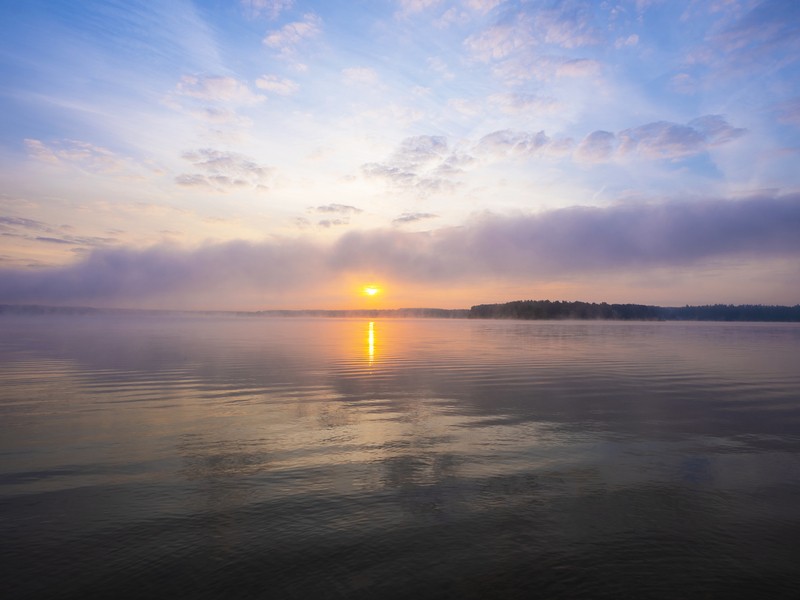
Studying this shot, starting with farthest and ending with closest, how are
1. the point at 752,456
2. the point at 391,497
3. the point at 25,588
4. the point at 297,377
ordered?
the point at 297,377
the point at 752,456
the point at 391,497
the point at 25,588

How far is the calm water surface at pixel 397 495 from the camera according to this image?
7.41 meters

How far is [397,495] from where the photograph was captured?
409 inches

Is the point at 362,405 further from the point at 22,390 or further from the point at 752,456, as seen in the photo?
the point at 22,390

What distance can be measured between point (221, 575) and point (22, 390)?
21.5 metres

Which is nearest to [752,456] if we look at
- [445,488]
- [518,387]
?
[445,488]

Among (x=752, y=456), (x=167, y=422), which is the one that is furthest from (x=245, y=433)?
(x=752, y=456)

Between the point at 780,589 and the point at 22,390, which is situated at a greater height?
the point at 22,390

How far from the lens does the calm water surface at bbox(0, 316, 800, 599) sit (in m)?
7.41

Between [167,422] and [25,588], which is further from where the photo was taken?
[167,422]

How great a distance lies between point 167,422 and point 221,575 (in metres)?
10.8

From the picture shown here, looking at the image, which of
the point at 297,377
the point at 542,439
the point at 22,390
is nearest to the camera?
the point at 542,439

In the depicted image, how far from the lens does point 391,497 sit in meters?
10.3

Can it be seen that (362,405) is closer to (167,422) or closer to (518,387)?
(167,422)

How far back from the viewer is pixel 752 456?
13.4 meters
